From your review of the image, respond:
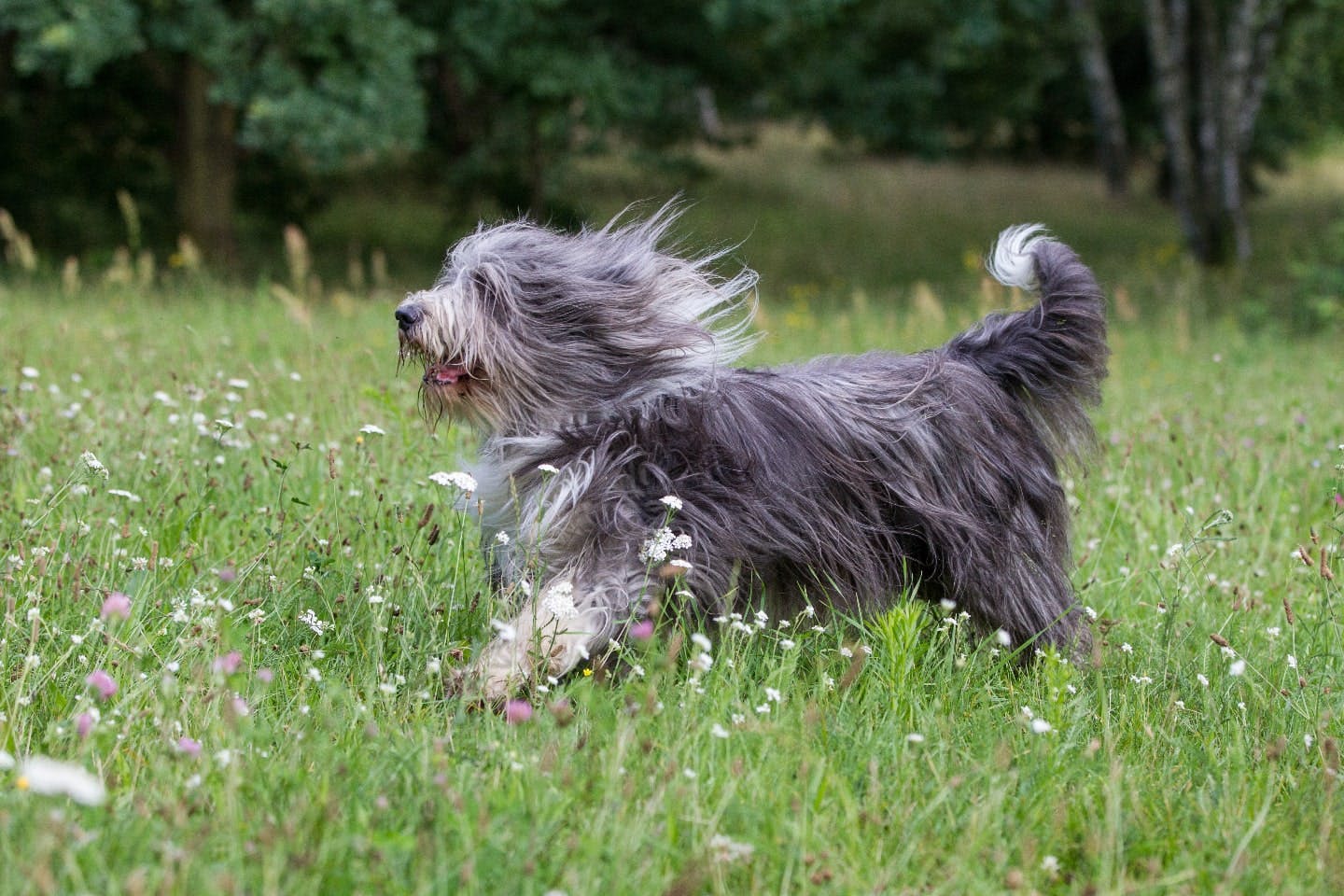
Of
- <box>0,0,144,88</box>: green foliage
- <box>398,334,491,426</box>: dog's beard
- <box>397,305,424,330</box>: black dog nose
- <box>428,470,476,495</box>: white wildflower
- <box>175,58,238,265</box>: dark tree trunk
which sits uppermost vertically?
<box>0,0,144,88</box>: green foliage

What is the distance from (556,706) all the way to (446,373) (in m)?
1.54

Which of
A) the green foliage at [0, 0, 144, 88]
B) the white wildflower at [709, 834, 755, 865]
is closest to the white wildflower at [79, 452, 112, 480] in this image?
the white wildflower at [709, 834, 755, 865]

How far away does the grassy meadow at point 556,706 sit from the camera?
224 cm

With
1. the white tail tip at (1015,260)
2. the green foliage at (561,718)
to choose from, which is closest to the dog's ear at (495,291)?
the green foliage at (561,718)

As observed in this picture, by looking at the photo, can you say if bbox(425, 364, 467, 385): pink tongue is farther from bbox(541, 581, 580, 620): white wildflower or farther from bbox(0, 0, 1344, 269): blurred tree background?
bbox(0, 0, 1344, 269): blurred tree background

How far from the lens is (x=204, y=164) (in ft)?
47.5

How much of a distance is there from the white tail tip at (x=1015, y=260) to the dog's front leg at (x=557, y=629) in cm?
170

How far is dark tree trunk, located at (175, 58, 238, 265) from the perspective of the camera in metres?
14.4

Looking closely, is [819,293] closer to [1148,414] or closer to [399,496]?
[1148,414]

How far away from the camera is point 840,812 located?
2639 mm

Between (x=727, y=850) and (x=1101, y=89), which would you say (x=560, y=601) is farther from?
(x=1101, y=89)

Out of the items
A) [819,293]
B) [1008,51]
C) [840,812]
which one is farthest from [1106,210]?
[840,812]

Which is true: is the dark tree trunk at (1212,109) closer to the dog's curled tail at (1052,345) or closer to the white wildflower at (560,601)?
the dog's curled tail at (1052,345)

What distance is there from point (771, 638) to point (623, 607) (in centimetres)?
51
